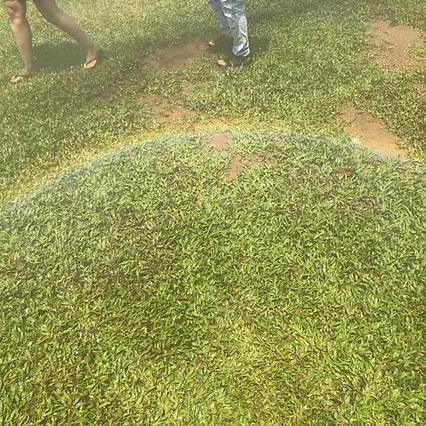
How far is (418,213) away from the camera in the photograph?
3.28 meters

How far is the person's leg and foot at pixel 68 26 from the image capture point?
4887mm

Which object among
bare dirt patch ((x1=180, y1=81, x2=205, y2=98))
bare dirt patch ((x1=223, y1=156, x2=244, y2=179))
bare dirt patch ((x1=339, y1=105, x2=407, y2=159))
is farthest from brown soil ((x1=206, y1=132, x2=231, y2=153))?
bare dirt patch ((x1=339, y1=105, x2=407, y2=159))

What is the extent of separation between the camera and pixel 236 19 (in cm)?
476

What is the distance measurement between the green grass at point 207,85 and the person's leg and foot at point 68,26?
0.56ft

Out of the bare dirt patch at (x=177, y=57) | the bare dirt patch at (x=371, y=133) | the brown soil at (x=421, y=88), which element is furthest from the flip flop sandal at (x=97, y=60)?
the brown soil at (x=421, y=88)

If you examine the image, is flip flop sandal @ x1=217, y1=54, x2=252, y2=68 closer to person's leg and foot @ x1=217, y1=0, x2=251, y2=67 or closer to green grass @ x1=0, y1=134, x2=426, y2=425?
person's leg and foot @ x1=217, y1=0, x2=251, y2=67

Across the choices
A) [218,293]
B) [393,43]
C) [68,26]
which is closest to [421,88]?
[393,43]

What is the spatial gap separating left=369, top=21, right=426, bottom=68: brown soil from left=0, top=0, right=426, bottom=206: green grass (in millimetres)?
147

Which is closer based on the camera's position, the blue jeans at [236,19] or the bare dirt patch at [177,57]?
the blue jeans at [236,19]

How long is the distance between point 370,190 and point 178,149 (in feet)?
5.67

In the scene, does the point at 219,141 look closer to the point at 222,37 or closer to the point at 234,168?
the point at 234,168

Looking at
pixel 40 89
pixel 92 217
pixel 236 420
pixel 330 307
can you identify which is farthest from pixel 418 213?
pixel 40 89

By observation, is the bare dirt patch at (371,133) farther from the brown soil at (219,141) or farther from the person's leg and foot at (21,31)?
the person's leg and foot at (21,31)

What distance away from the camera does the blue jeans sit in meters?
4.70
